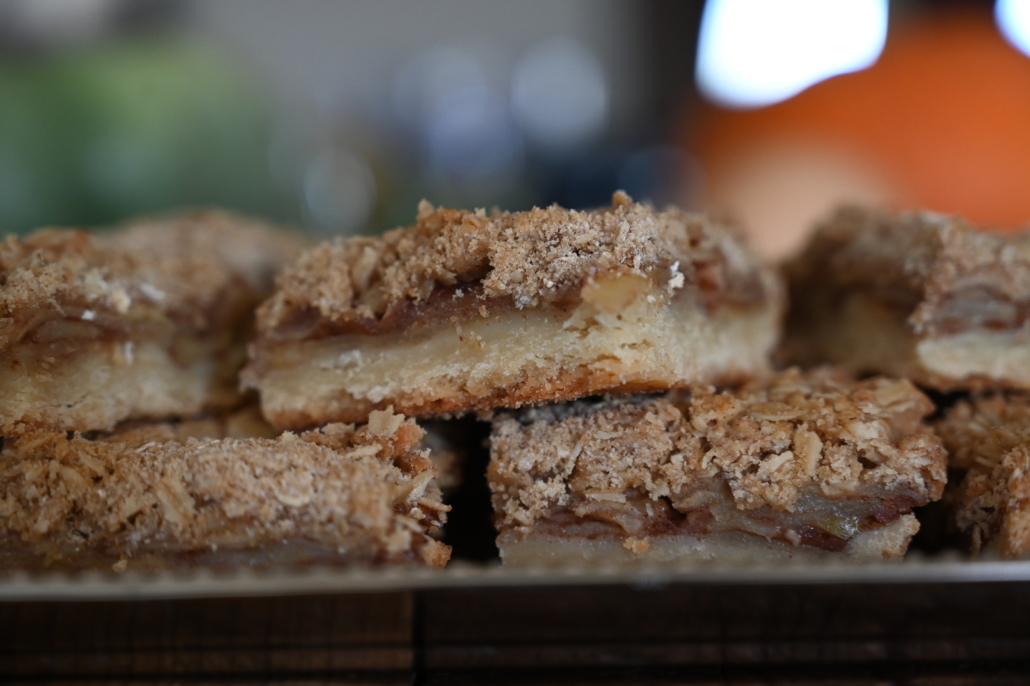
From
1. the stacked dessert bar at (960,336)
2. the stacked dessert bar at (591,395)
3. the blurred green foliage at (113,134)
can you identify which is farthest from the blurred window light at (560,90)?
the stacked dessert bar at (591,395)

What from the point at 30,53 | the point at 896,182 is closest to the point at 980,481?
the point at 896,182

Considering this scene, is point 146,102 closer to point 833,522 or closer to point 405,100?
point 405,100

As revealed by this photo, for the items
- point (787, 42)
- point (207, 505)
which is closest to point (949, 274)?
point (207, 505)

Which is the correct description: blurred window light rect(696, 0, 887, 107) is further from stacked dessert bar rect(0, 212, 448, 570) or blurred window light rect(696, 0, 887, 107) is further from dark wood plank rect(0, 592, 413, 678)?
dark wood plank rect(0, 592, 413, 678)

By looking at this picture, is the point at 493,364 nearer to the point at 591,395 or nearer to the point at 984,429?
the point at 591,395

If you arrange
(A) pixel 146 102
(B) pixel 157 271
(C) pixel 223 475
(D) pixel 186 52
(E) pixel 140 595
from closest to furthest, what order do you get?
(E) pixel 140 595 → (C) pixel 223 475 → (B) pixel 157 271 → (A) pixel 146 102 → (D) pixel 186 52

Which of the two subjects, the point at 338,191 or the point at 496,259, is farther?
the point at 338,191
